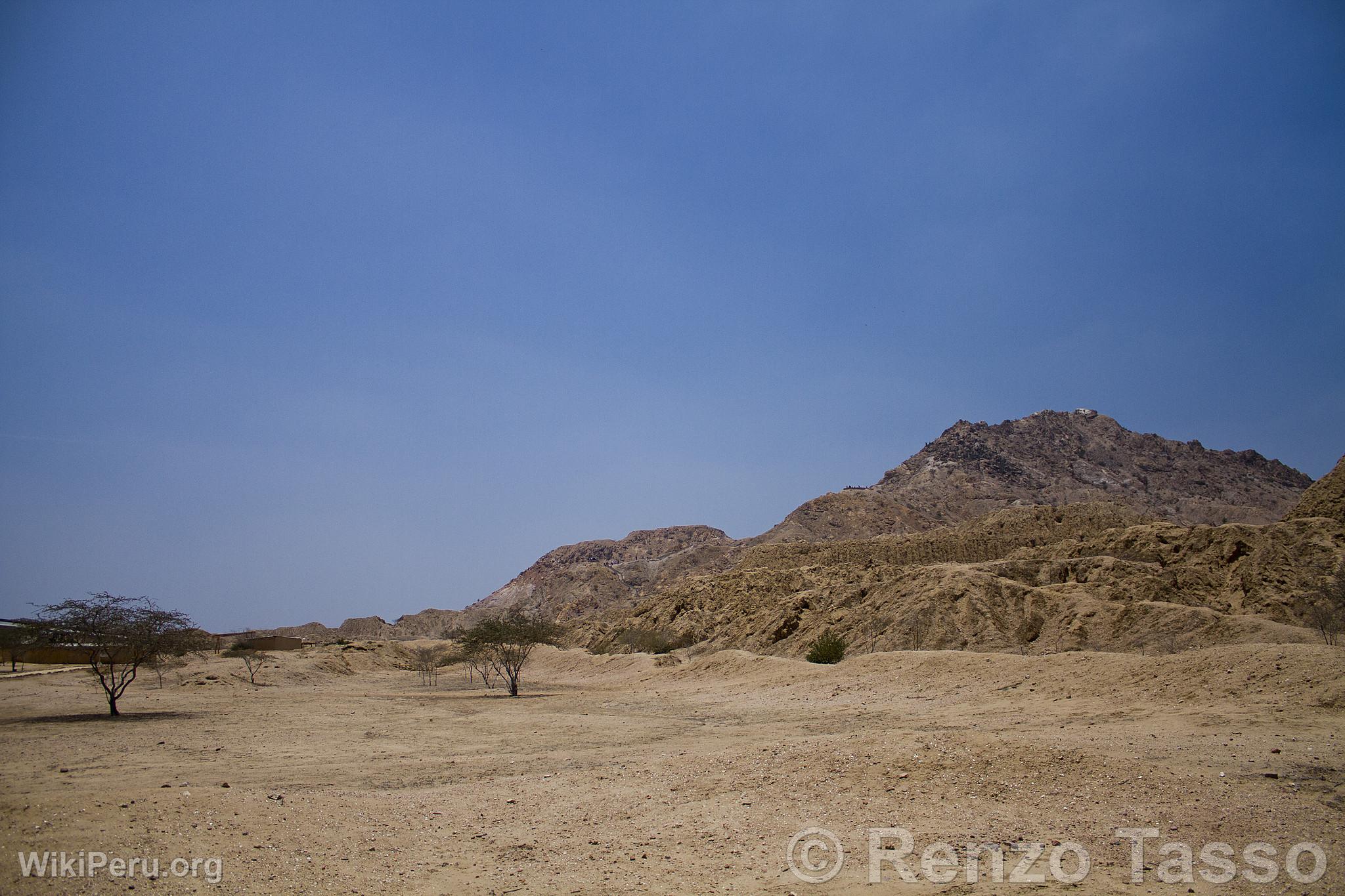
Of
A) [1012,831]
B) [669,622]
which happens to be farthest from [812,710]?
[669,622]

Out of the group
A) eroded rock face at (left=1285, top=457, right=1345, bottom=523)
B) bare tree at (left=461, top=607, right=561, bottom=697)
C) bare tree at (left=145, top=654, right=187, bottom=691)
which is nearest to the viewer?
bare tree at (left=145, top=654, right=187, bottom=691)

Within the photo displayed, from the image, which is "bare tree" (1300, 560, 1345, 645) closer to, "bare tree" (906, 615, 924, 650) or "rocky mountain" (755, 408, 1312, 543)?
"bare tree" (906, 615, 924, 650)

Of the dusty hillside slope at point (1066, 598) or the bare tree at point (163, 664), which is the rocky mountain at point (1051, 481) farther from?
the bare tree at point (163, 664)

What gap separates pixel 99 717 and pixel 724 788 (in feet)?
70.1

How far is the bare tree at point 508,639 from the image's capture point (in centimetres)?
3403

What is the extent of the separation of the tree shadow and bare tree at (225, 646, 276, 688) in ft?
47.0

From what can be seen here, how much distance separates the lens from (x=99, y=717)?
21.5 metres

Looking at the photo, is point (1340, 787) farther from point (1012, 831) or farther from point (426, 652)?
point (426, 652)

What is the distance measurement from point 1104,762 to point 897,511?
10871cm

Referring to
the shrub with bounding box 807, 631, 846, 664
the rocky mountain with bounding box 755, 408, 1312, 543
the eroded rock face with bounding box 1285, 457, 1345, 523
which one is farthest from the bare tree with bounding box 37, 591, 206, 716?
the rocky mountain with bounding box 755, 408, 1312, 543

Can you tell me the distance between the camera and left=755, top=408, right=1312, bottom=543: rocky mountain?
366 ft

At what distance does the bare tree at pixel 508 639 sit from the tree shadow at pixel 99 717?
1277cm

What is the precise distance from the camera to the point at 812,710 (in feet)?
63.1

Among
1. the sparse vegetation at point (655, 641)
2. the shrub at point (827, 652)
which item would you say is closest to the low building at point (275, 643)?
the sparse vegetation at point (655, 641)
